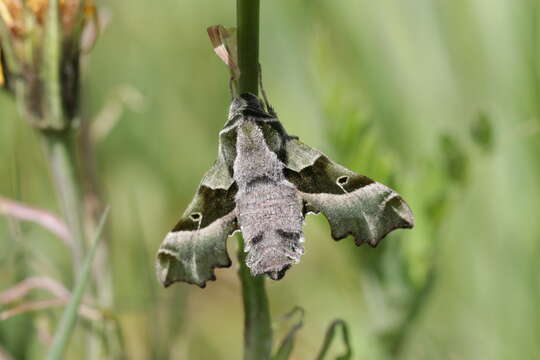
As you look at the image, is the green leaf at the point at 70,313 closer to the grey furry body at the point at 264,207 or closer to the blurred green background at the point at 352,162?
the grey furry body at the point at 264,207

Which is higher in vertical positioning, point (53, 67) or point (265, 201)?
point (53, 67)

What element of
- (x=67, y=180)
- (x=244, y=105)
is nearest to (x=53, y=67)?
(x=67, y=180)

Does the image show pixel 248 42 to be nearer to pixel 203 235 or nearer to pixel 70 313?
pixel 203 235

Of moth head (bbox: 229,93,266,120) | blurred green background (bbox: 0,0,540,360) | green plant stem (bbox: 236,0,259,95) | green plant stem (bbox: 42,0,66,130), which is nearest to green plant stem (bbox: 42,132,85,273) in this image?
green plant stem (bbox: 42,0,66,130)

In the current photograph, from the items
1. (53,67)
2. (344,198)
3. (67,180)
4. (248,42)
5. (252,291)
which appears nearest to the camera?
(248,42)

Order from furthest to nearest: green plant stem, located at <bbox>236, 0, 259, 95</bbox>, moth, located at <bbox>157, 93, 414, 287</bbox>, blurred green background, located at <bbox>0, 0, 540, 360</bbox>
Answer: blurred green background, located at <bbox>0, 0, 540, 360</bbox>
moth, located at <bbox>157, 93, 414, 287</bbox>
green plant stem, located at <bbox>236, 0, 259, 95</bbox>

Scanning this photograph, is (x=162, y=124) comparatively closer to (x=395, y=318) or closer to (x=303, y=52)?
(x=303, y=52)

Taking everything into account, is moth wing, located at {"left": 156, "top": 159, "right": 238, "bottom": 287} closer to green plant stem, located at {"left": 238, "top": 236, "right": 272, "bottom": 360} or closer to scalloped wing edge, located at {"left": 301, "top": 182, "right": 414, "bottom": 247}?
green plant stem, located at {"left": 238, "top": 236, "right": 272, "bottom": 360}
